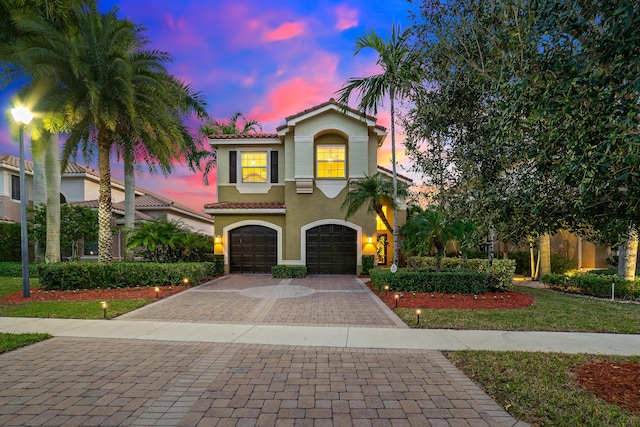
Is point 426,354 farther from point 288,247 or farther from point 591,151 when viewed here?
point 288,247

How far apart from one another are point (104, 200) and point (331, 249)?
10988mm

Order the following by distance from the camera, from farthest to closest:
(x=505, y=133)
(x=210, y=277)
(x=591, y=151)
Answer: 1. (x=210, y=277)
2. (x=505, y=133)
3. (x=591, y=151)

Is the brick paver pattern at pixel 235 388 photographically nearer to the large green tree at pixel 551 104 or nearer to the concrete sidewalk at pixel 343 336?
the concrete sidewalk at pixel 343 336

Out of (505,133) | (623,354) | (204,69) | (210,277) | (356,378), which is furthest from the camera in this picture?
(204,69)

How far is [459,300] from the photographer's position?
1017cm

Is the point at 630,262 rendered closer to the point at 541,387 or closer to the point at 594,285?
the point at 594,285

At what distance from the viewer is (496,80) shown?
13.4 ft

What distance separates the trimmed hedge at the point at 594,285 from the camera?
11.0 metres

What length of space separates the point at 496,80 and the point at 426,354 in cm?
461

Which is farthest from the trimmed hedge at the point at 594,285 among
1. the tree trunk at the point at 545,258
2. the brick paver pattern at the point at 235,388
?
the brick paver pattern at the point at 235,388

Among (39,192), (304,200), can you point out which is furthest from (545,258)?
(39,192)

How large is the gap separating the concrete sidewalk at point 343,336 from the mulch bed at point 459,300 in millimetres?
2501

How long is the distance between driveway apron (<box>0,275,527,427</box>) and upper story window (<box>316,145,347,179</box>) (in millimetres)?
12345

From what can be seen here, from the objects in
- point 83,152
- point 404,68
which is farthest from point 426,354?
point 83,152
